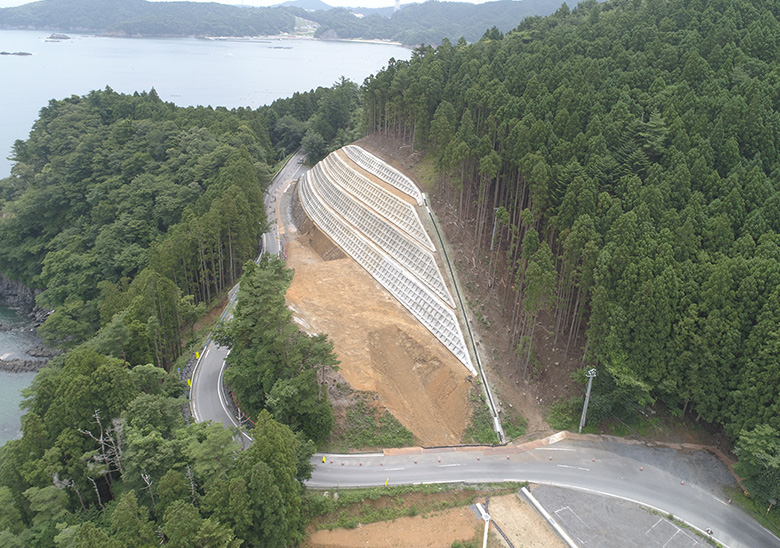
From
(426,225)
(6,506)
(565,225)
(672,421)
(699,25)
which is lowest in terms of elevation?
(6,506)

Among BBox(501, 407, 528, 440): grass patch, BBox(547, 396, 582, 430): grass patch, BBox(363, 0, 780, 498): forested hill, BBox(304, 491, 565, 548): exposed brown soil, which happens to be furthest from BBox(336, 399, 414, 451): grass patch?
BBox(363, 0, 780, 498): forested hill

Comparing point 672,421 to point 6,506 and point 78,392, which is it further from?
point 6,506

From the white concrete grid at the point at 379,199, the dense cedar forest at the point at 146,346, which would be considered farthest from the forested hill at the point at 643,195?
the dense cedar forest at the point at 146,346

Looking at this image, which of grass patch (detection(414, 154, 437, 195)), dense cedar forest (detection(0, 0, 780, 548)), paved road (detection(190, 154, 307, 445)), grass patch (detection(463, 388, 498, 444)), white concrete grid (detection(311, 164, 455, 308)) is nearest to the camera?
dense cedar forest (detection(0, 0, 780, 548))

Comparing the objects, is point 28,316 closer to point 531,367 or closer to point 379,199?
point 379,199

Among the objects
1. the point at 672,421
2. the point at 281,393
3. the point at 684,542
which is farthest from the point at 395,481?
the point at 672,421

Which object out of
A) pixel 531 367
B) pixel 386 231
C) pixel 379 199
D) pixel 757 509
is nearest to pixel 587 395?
pixel 531 367

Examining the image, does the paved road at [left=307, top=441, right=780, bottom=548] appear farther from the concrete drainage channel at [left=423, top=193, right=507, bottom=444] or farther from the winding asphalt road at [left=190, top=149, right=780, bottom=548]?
the concrete drainage channel at [left=423, top=193, right=507, bottom=444]
